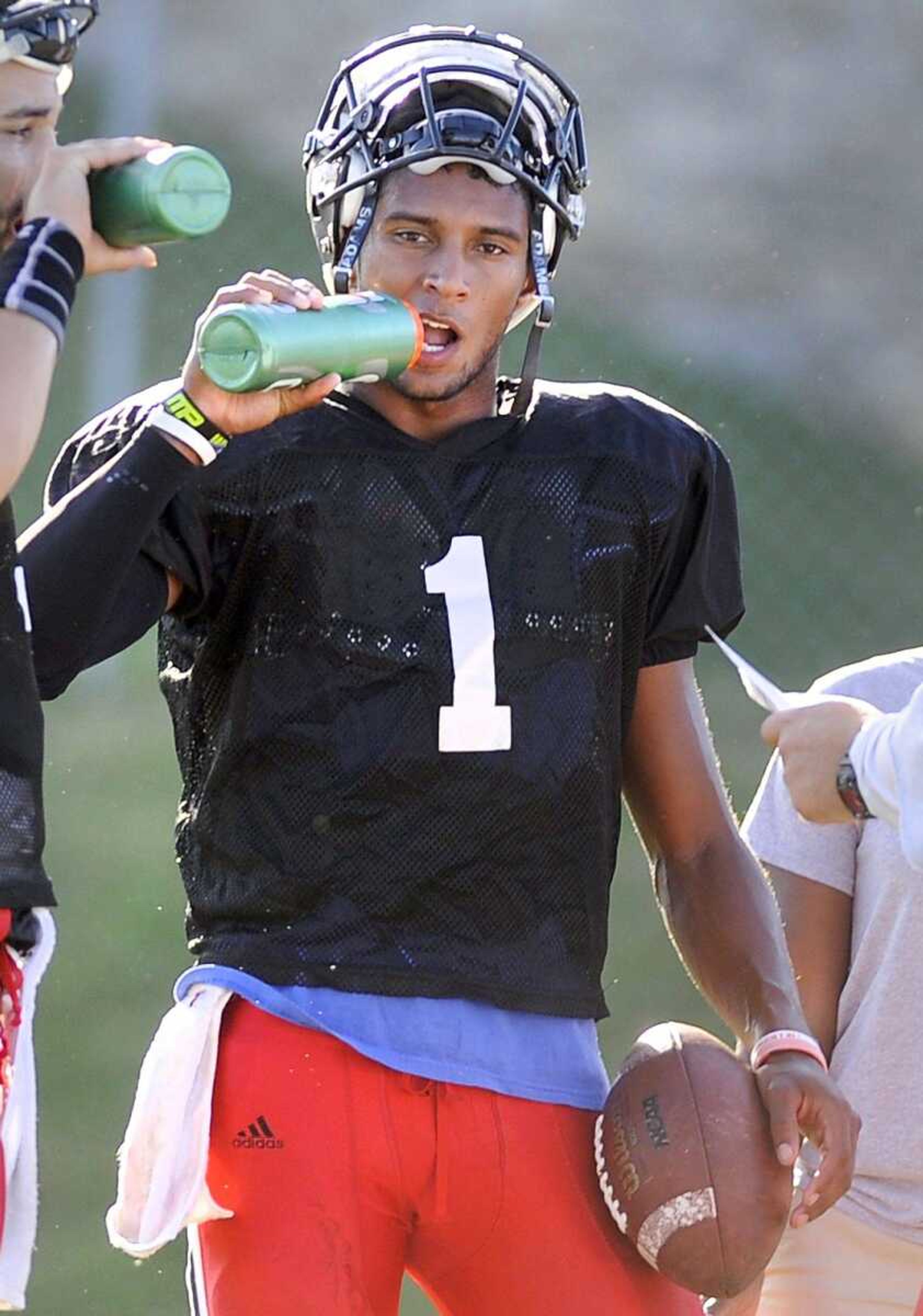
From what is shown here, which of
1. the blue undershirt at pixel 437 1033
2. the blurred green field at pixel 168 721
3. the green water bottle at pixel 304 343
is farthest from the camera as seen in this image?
the blurred green field at pixel 168 721

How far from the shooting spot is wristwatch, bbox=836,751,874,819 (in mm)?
3016

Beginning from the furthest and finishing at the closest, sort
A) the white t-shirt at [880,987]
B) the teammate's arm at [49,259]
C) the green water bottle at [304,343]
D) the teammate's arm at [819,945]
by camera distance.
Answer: the teammate's arm at [819,945]
the white t-shirt at [880,987]
the green water bottle at [304,343]
the teammate's arm at [49,259]

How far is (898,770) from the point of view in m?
2.94

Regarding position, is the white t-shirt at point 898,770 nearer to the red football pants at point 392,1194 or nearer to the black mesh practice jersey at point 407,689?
the black mesh practice jersey at point 407,689

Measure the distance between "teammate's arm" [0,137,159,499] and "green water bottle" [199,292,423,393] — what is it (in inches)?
6.5

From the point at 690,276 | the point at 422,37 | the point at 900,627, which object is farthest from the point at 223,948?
the point at 690,276

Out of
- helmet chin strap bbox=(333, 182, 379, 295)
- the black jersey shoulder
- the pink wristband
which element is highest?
helmet chin strap bbox=(333, 182, 379, 295)

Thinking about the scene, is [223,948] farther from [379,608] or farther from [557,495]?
[557,495]

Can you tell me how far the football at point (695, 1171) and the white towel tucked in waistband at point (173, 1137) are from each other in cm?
50

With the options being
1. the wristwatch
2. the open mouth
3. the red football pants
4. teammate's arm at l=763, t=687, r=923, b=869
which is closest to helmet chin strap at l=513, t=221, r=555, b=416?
the open mouth

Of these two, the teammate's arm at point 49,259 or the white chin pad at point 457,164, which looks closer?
the teammate's arm at point 49,259

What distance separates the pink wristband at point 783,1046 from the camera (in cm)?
340

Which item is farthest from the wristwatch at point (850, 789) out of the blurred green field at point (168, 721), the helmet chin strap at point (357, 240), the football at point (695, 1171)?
the blurred green field at point (168, 721)

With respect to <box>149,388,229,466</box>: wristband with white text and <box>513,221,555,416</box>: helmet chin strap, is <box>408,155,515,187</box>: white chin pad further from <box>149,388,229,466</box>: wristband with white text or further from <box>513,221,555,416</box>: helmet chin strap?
<box>149,388,229,466</box>: wristband with white text
